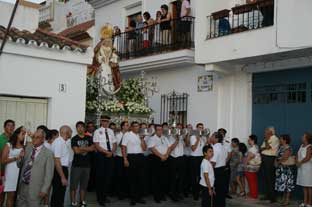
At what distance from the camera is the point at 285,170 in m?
10.7

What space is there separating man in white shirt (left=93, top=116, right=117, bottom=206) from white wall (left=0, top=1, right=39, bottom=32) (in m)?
3.49

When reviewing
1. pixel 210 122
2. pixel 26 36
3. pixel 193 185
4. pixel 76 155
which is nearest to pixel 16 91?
pixel 26 36

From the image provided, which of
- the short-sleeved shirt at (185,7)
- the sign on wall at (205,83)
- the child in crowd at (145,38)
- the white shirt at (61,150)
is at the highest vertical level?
the short-sleeved shirt at (185,7)

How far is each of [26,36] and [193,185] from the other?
5150 mm

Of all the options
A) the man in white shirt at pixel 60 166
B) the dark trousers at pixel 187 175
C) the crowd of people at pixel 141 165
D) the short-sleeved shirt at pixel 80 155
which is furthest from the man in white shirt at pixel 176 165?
the man in white shirt at pixel 60 166

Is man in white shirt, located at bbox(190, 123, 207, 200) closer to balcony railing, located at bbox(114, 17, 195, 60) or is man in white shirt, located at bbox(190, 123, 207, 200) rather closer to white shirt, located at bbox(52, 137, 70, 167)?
white shirt, located at bbox(52, 137, 70, 167)

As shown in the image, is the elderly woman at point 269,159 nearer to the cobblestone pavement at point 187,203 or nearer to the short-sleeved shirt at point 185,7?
the cobblestone pavement at point 187,203

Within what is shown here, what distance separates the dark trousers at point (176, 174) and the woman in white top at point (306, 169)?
2.66 m

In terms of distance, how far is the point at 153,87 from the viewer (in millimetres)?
15477

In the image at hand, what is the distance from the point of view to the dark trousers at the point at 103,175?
9797mm

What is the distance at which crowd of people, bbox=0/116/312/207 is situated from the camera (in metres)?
7.52

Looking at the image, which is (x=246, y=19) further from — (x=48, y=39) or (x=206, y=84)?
(x=48, y=39)

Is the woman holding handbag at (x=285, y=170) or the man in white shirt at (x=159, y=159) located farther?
the woman holding handbag at (x=285, y=170)

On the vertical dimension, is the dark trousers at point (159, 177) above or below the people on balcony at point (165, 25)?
below
